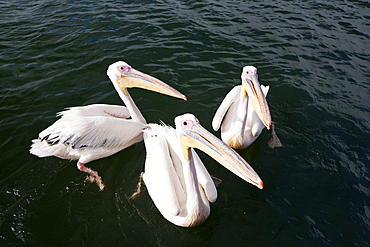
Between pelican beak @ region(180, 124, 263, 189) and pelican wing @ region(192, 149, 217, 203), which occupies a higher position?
pelican beak @ region(180, 124, 263, 189)

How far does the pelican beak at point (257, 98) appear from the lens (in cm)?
322

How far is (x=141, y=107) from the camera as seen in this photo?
15.9 feet

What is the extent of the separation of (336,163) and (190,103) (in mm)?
2707

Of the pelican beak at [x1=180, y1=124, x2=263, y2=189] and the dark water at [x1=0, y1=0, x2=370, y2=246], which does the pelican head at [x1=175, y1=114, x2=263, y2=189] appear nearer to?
the pelican beak at [x1=180, y1=124, x2=263, y2=189]

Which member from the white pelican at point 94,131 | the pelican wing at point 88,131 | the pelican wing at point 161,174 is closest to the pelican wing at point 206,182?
the pelican wing at point 161,174

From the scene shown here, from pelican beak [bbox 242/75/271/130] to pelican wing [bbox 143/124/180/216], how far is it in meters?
1.32

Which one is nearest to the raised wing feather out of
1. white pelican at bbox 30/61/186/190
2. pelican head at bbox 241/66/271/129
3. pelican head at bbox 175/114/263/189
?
white pelican at bbox 30/61/186/190

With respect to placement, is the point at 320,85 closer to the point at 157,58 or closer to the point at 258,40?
the point at 258,40

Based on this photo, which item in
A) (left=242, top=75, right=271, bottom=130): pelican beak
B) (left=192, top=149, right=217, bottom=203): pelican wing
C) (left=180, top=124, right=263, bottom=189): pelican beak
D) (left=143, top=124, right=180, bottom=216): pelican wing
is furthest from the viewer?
(left=242, top=75, right=271, bottom=130): pelican beak

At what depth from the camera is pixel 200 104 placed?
16.0 feet

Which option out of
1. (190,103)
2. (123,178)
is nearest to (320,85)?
(190,103)

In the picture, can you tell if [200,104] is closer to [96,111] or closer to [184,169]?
[96,111]

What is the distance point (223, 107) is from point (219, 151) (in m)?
1.62

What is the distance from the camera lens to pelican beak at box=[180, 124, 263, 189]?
2.19 metres
